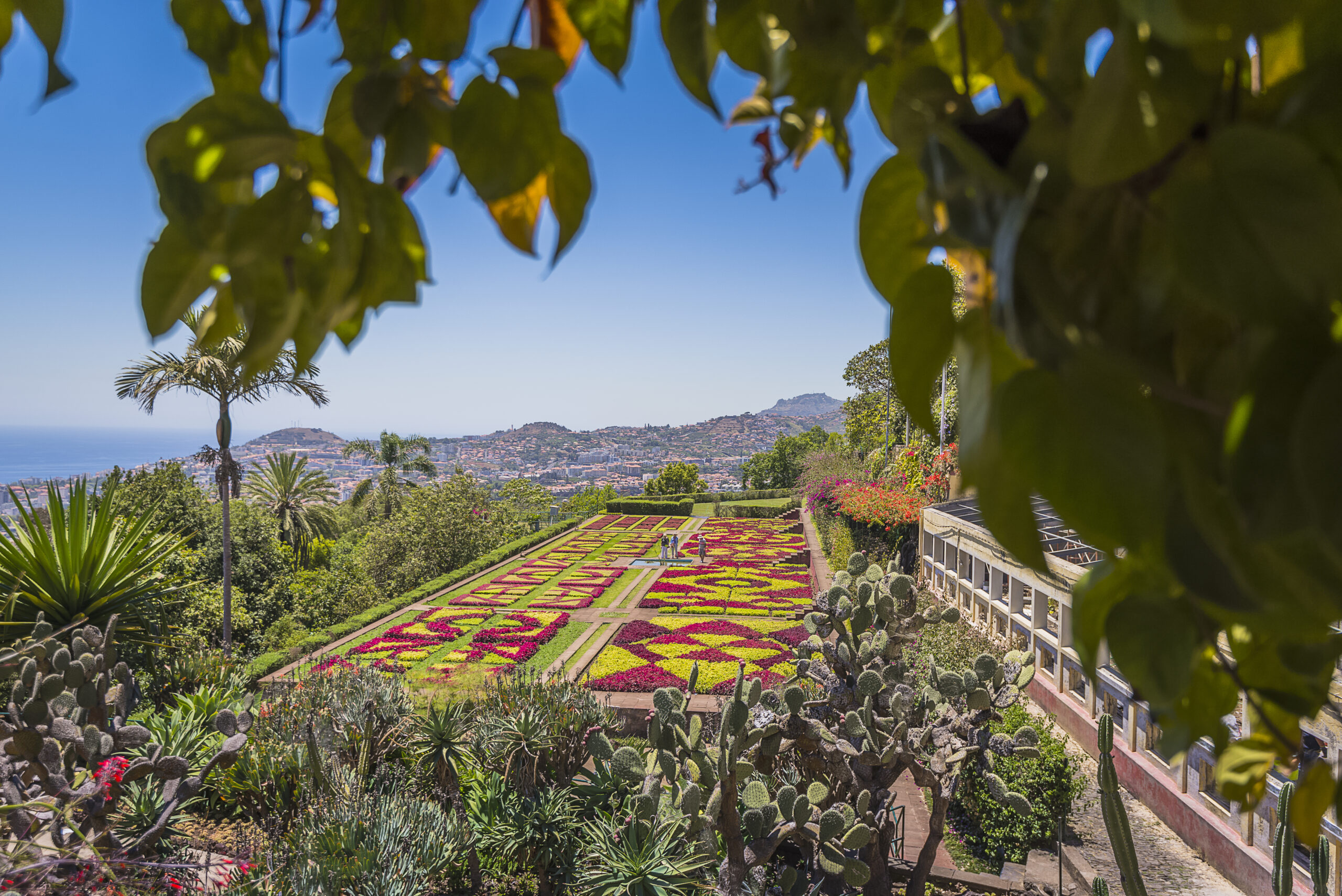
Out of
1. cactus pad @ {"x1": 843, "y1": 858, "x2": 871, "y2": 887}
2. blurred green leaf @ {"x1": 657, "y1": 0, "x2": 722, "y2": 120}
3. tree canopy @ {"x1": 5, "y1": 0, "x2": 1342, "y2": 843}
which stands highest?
blurred green leaf @ {"x1": 657, "y1": 0, "x2": 722, "y2": 120}

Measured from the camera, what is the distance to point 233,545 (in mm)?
16094

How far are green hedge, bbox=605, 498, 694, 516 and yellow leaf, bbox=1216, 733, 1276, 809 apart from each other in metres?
34.3

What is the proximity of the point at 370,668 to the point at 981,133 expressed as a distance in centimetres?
878

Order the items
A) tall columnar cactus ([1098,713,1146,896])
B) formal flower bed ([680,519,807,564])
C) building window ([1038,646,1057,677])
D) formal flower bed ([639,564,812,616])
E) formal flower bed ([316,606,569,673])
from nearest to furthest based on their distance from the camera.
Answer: tall columnar cactus ([1098,713,1146,896]), building window ([1038,646,1057,677]), formal flower bed ([316,606,569,673]), formal flower bed ([639,564,812,616]), formal flower bed ([680,519,807,564])

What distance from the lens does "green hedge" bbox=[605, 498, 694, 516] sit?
3516 centimetres

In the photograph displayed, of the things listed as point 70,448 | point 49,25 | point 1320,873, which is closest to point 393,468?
point 1320,873

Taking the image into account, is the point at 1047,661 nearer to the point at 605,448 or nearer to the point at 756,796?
the point at 756,796

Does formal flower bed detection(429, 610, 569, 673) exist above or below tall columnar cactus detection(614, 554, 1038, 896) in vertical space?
below

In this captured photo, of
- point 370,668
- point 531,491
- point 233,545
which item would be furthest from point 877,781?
point 531,491

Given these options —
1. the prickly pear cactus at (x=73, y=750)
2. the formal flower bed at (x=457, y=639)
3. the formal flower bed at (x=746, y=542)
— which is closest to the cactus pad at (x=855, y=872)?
the prickly pear cactus at (x=73, y=750)

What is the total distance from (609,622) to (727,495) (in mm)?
27116

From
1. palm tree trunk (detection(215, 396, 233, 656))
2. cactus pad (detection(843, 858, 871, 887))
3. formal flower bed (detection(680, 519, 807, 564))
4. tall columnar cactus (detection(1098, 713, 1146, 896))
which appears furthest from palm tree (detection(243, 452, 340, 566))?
tall columnar cactus (detection(1098, 713, 1146, 896))

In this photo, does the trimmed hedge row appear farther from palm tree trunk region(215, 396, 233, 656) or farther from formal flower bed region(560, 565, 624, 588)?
palm tree trunk region(215, 396, 233, 656)

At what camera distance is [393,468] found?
3484 centimetres
